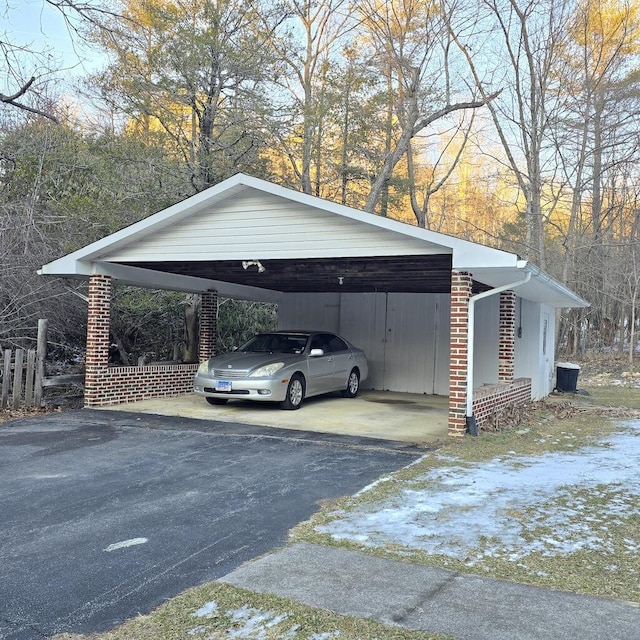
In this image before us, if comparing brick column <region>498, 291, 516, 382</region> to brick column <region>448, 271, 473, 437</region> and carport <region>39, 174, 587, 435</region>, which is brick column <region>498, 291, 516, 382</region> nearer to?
carport <region>39, 174, 587, 435</region>

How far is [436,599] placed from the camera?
353 centimetres

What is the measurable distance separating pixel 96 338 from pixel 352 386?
17.7 feet

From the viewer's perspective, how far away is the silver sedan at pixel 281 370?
35.2ft

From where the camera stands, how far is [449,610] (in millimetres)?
3389

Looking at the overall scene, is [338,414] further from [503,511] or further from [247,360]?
[503,511]

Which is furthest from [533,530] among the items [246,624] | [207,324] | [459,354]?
[207,324]

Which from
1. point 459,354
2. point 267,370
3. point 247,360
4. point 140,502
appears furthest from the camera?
point 247,360

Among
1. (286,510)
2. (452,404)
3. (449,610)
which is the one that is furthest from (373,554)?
(452,404)

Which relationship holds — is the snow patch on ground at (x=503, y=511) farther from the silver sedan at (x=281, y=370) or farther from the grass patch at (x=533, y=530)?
the silver sedan at (x=281, y=370)

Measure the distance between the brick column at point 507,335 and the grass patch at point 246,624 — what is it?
29.4 ft

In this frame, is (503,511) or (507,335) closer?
(503,511)

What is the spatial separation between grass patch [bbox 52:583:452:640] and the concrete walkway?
0.10m

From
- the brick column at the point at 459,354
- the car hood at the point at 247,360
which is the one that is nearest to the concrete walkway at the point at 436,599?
the brick column at the point at 459,354

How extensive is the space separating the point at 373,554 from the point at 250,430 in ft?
16.9
